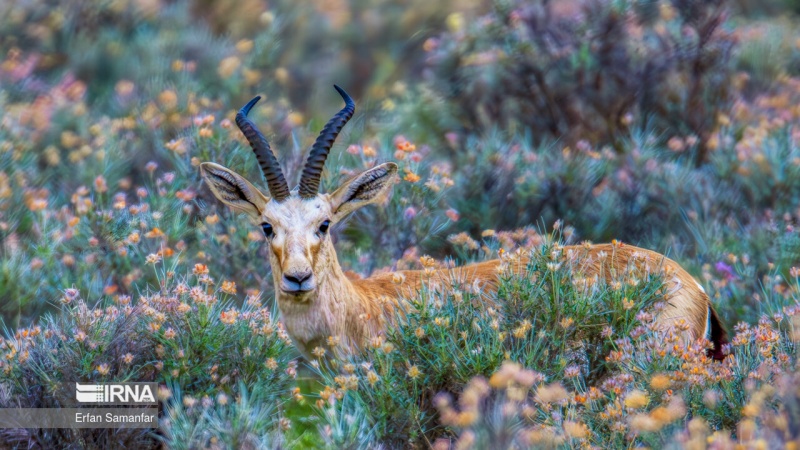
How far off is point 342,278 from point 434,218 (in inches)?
83.2

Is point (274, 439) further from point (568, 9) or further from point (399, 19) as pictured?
point (399, 19)

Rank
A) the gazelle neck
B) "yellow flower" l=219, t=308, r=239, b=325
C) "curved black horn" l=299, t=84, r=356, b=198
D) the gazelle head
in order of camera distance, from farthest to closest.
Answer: "curved black horn" l=299, t=84, r=356, b=198
the gazelle neck
the gazelle head
"yellow flower" l=219, t=308, r=239, b=325

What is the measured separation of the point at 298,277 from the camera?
5680 mm

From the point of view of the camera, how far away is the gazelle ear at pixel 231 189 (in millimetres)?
6410

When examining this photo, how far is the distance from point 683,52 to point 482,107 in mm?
2433

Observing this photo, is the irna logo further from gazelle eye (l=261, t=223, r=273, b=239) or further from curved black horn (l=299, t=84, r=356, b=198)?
curved black horn (l=299, t=84, r=356, b=198)

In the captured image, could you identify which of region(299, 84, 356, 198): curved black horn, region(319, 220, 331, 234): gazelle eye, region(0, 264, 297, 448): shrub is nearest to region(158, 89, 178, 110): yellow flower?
region(299, 84, 356, 198): curved black horn

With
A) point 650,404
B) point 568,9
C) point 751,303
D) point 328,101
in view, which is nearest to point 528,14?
point 568,9

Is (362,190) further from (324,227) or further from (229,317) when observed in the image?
(229,317)

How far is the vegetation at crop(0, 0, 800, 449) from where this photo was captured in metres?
4.93

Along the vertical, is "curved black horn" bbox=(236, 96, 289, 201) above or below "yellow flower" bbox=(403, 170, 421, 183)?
above

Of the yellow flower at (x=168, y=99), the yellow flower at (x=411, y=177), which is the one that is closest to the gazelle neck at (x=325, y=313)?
the yellow flower at (x=411, y=177)

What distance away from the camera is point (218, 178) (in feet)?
21.5

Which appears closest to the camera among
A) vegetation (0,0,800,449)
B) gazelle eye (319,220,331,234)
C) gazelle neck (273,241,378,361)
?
vegetation (0,0,800,449)
